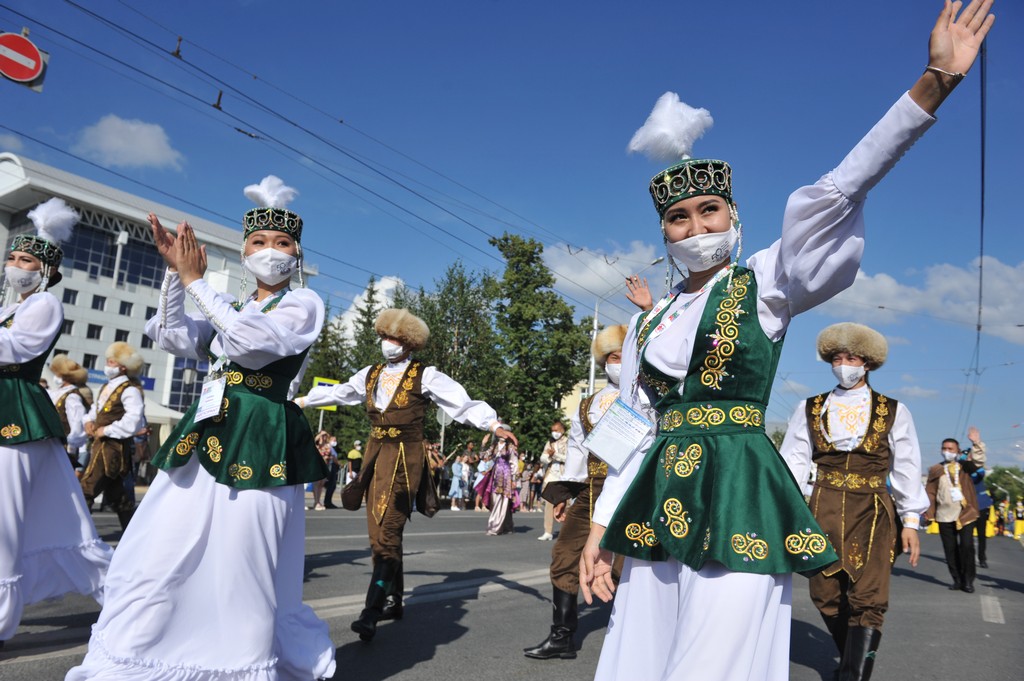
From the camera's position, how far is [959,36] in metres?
2.10

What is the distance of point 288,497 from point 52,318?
2.44m

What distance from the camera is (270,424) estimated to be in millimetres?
3986

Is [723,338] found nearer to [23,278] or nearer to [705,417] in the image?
[705,417]

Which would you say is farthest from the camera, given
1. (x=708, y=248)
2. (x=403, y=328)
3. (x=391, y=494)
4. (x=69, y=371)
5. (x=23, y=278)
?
(x=69, y=371)

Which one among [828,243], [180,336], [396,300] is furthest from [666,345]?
[396,300]

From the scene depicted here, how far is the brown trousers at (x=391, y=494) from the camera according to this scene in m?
6.24

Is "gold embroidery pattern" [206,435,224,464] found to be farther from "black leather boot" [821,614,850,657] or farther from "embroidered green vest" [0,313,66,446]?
"black leather boot" [821,614,850,657]

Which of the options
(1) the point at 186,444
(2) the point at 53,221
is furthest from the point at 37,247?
(1) the point at 186,444

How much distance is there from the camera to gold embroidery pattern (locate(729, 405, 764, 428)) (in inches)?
108

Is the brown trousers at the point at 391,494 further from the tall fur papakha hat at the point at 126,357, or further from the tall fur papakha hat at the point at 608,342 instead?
the tall fur papakha hat at the point at 126,357

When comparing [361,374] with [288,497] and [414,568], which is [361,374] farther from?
[414,568]

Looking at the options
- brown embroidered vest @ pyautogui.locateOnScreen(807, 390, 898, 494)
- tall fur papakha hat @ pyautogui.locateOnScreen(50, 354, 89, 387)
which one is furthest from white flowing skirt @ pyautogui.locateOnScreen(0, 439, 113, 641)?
brown embroidered vest @ pyautogui.locateOnScreen(807, 390, 898, 494)

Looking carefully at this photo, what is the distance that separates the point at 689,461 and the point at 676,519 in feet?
0.64

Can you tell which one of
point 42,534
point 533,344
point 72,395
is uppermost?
point 533,344
